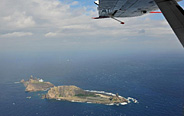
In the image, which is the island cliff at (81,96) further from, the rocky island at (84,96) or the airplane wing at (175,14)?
the airplane wing at (175,14)

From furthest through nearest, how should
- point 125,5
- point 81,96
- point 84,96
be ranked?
1. point 81,96
2. point 84,96
3. point 125,5

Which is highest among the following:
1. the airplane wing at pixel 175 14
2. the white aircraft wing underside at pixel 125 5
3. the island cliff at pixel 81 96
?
the white aircraft wing underside at pixel 125 5

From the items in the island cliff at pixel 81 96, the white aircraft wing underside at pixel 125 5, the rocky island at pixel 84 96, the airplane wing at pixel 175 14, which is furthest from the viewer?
the island cliff at pixel 81 96

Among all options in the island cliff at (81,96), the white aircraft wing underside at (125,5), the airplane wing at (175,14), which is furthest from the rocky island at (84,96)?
the airplane wing at (175,14)

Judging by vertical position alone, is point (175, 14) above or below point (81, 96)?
above

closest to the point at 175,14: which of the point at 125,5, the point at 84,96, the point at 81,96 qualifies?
the point at 125,5

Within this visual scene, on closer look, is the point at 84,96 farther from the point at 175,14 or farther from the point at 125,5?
the point at 175,14

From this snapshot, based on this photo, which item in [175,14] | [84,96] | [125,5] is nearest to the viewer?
[175,14]

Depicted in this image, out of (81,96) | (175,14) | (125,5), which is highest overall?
(125,5)

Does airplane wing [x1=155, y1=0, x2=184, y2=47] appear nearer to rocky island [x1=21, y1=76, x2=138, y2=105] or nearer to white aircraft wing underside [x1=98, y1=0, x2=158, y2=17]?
white aircraft wing underside [x1=98, y1=0, x2=158, y2=17]
